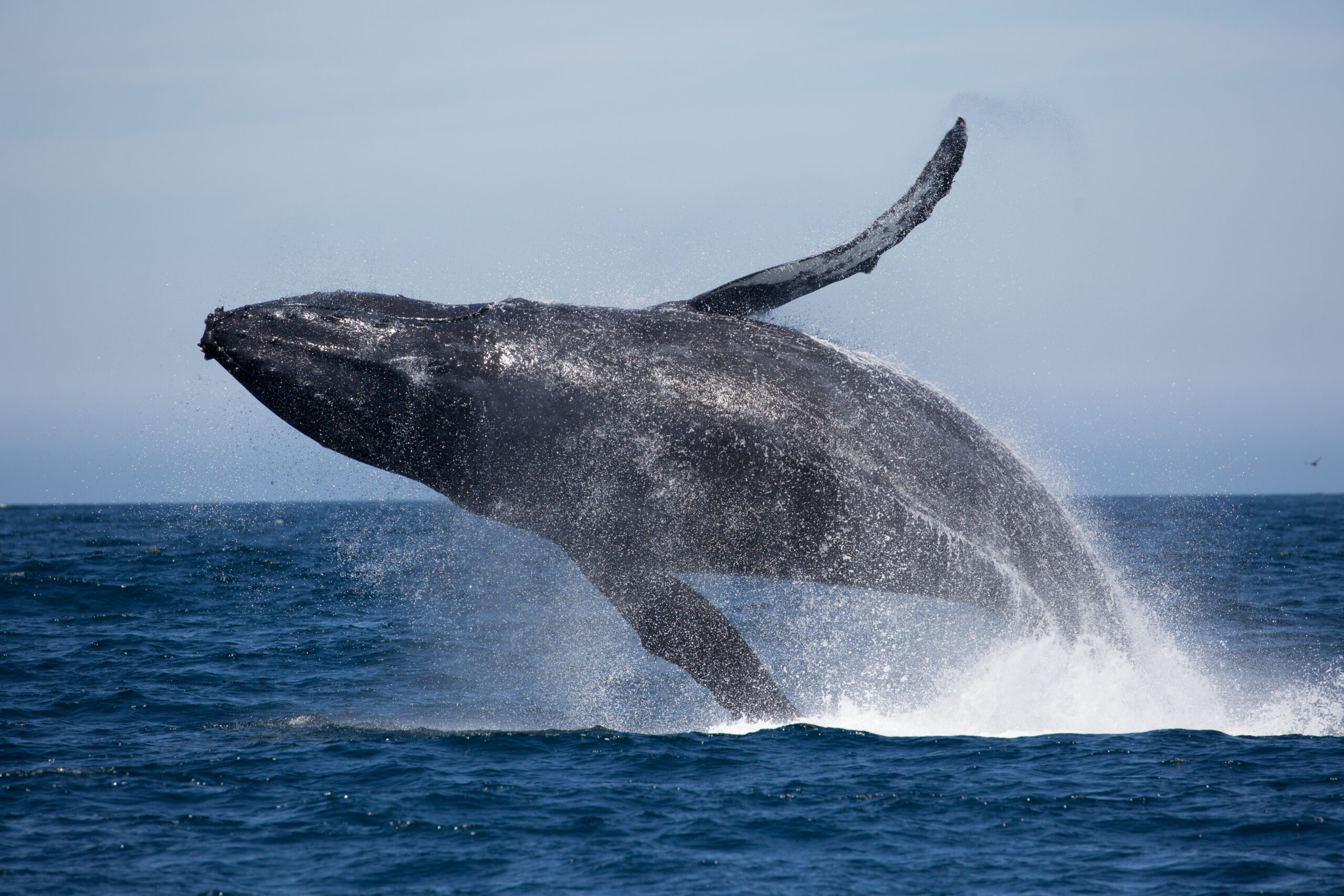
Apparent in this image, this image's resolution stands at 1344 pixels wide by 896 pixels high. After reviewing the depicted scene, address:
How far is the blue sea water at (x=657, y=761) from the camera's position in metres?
7.91

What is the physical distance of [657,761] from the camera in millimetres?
10453

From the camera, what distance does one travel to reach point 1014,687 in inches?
472

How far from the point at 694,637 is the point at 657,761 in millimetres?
1296

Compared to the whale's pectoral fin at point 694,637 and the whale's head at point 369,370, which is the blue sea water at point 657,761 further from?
the whale's head at point 369,370

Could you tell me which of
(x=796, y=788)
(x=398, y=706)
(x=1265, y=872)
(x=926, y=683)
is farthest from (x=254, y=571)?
(x=1265, y=872)

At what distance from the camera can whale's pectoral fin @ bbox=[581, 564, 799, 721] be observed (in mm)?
9906

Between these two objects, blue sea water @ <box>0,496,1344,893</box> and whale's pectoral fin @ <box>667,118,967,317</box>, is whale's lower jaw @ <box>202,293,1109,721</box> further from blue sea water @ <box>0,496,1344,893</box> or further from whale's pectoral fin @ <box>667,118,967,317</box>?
blue sea water @ <box>0,496,1344,893</box>

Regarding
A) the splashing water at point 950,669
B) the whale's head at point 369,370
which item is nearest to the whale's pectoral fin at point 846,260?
the whale's head at point 369,370

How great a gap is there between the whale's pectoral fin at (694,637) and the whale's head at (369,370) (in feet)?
5.88

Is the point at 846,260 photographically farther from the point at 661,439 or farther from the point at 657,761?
the point at 657,761

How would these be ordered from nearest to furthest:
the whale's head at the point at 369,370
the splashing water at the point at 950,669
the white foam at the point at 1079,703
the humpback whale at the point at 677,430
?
the whale's head at the point at 369,370 → the humpback whale at the point at 677,430 → the white foam at the point at 1079,703 → the splashing water at the point at 950,669

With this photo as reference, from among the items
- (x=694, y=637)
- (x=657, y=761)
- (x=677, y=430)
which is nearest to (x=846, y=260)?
(x=677, y=430)

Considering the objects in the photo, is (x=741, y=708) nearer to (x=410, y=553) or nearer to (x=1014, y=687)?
(x=1014, y=687)

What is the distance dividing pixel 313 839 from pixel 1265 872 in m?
6.82
